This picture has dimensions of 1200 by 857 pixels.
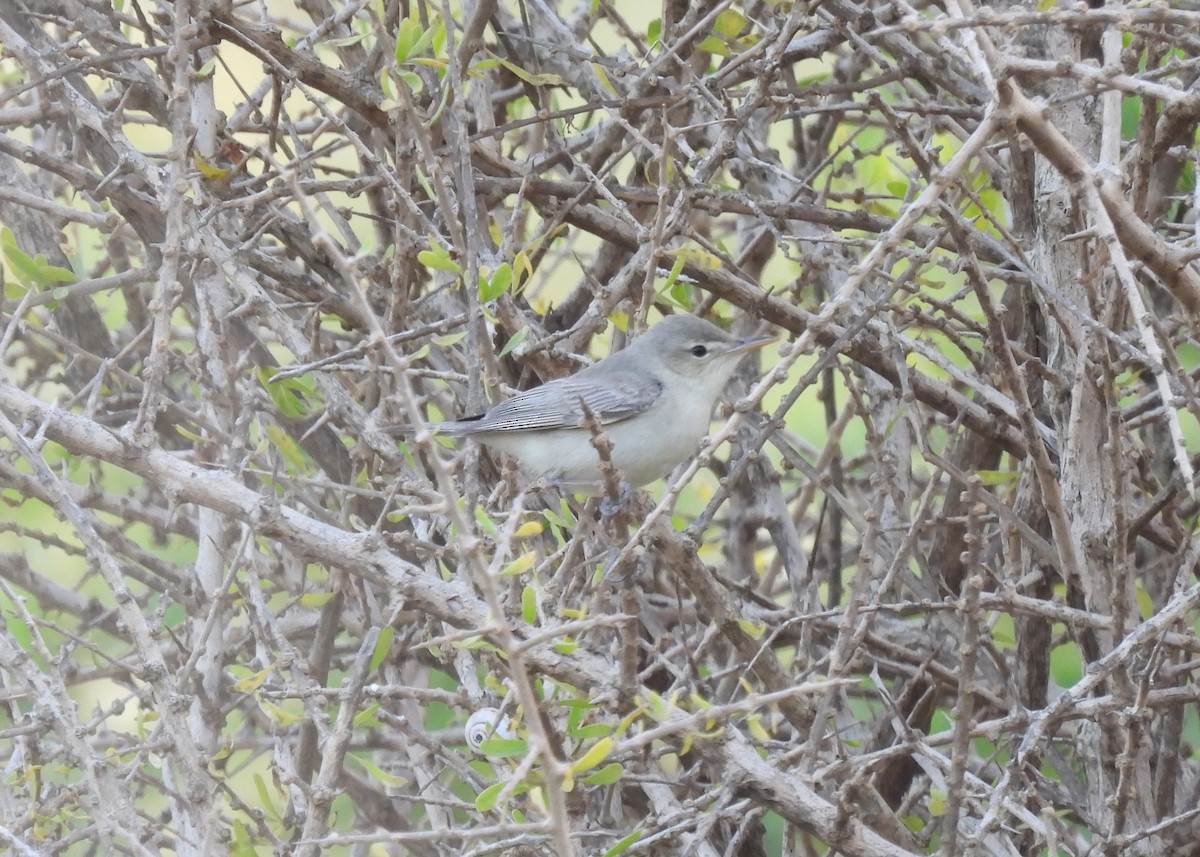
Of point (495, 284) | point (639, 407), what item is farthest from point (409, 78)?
point (639, 407)

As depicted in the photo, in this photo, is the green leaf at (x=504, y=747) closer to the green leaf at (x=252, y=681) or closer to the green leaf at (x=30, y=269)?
the green leaf at (x=252, y=681)

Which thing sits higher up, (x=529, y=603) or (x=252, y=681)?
(x=529, y=603)

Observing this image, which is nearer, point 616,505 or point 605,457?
point 605,457

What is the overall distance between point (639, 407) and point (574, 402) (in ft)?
0.73

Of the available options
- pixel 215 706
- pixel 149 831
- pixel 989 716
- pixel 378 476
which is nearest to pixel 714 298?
pixel 378 476

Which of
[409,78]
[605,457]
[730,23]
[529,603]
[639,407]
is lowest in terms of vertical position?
[639,407]

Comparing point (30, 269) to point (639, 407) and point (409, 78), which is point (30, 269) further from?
point (639, 407)

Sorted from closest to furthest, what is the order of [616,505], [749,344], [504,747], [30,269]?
[504,747], [616,505], [30,269], [749,344]

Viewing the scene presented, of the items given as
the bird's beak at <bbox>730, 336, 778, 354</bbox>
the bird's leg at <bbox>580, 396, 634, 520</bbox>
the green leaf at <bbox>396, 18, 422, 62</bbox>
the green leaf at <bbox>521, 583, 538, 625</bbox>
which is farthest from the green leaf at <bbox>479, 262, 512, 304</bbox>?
the bird's beak at <bbox>730, 336, 778, 354</bbox>

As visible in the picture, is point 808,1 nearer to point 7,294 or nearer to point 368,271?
point 368,271

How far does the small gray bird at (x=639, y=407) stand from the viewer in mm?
4309

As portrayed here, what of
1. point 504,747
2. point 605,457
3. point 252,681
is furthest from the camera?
point 252,681

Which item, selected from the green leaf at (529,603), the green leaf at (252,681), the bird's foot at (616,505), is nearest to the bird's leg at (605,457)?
the bird's foot at (616,505)

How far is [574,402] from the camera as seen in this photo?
4.32m
